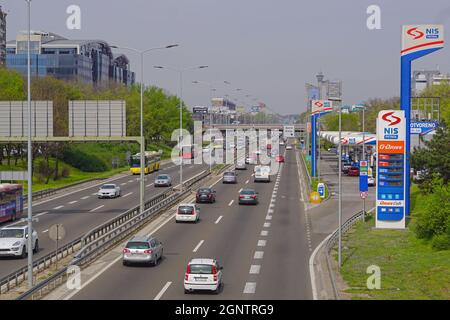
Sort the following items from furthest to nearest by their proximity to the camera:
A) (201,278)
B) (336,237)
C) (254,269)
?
(336,237)
(254,269)
(201,278)

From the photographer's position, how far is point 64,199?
6103cm

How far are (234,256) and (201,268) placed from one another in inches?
324

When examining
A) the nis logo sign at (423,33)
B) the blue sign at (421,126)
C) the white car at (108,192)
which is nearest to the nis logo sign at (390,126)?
the nis logo sign at (423,33)

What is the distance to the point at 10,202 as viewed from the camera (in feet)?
149

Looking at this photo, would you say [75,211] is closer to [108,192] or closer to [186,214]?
[108,192]

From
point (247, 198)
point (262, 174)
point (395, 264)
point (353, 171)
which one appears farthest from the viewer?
point (353, 171)

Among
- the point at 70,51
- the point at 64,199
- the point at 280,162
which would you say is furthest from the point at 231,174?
the point at 70,51

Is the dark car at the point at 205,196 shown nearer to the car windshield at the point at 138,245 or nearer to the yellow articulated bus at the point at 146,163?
the car windshield at the point at 138,245

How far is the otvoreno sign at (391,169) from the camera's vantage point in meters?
44.2

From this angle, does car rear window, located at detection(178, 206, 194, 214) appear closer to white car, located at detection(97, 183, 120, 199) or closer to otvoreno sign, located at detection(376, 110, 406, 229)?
otvoreno sign, located at detection(376, 110, 406, 229)

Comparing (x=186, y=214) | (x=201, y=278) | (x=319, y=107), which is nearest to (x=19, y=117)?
(x=186, y=214)

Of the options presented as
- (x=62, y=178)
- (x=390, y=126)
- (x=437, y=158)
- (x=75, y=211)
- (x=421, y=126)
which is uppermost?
(x=421, y=126)

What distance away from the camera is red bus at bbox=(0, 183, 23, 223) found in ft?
145

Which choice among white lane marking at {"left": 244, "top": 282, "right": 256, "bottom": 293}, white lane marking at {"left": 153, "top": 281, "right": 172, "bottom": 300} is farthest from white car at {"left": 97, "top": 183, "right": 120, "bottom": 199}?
white lane marking at {"left": 244, "top": 282, "right": 256, "bottom": 293}
